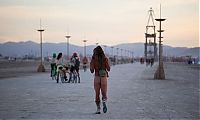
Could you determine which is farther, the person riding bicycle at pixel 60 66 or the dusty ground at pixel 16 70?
the dusty ground at pixel 16 70

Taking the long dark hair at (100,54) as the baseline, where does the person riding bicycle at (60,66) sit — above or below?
below

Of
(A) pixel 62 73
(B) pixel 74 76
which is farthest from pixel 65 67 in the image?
(B) pixel 74 76

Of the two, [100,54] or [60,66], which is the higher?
[100,54]

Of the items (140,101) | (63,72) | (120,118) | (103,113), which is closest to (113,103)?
(140,101)

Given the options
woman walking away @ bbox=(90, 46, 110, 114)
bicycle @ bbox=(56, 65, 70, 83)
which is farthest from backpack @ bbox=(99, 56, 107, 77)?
bicycle @ bbox=(56, 65, 70, 83)

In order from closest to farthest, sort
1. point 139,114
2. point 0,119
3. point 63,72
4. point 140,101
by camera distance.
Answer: point 0,119, point 139,114, point 140,101, point 63,72

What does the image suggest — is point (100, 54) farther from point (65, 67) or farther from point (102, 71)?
point (65, 67)

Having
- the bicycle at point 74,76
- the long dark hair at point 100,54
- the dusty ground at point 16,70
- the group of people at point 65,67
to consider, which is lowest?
the dusty ground at point 16,70

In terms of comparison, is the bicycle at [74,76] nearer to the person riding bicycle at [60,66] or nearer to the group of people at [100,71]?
the person riding bicycle at [60,66]

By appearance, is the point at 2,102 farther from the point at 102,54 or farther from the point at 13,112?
the point at 102,54

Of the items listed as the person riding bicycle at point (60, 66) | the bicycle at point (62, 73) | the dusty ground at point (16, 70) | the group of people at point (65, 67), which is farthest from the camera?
the dusty ground at point (16, 70)

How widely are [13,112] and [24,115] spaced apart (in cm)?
69

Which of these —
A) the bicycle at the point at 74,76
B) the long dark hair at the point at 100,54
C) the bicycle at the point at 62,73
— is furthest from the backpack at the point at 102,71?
the bicycle at the point at 62,73

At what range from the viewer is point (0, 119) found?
10406 mm
